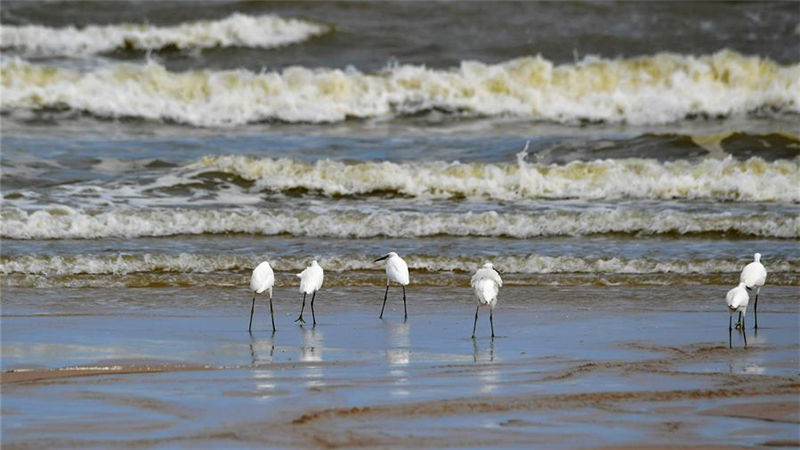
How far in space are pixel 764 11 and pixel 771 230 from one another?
576 inches

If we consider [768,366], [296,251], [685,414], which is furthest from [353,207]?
[685,414]

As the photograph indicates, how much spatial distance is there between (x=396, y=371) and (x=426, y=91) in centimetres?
1495

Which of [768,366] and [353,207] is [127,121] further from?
[768,366]

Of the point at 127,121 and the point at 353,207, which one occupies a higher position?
the point at 127,121

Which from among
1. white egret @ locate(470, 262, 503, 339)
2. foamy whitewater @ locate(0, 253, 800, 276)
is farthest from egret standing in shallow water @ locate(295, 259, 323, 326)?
foamy whitewater @ locate(0, 253, 800, 276)

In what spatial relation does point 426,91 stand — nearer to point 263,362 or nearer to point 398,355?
point 398,355

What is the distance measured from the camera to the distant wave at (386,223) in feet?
42.9

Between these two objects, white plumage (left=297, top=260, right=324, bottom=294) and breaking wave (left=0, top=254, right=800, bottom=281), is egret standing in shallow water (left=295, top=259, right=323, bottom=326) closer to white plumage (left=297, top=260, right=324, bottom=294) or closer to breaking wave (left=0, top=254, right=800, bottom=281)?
white plumage (left=297, top=260, right=324, bottom=294)

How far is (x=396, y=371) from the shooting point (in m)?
7.27

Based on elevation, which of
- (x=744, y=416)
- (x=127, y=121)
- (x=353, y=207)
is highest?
(x=127, y=121)

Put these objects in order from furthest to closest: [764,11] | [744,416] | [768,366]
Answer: [764,11]
[768,366]
[744,416]

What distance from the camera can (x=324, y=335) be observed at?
8750 millimetres

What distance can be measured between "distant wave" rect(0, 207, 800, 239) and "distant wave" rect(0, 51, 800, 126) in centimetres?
769

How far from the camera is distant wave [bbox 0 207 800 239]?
13.1 meters
